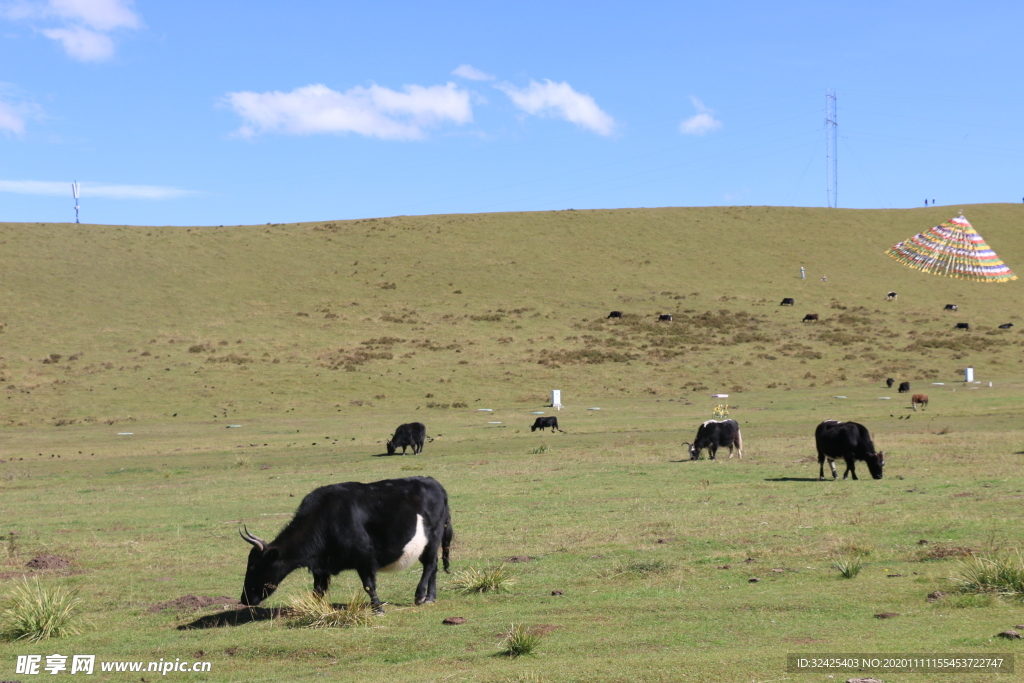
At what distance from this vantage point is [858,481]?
2264 cm

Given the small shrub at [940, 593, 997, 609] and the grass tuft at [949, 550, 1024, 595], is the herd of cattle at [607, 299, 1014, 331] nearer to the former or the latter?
the grass tuft at [949, 550, 1024, 595]

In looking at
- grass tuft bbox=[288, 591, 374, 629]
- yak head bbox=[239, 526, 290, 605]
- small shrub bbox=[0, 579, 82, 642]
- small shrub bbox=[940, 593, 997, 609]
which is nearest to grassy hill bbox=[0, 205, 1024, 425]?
small shrub bbox=[0, 579, 82, 642]

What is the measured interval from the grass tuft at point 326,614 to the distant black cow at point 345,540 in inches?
13.9

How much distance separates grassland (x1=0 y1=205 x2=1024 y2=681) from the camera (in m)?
10.4

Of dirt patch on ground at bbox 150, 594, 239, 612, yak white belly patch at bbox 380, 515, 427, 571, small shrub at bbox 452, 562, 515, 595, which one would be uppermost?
yak white belly patch at bbox 380, 515, 427, 571

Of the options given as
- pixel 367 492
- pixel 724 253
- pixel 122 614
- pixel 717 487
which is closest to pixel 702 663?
pixel 367 492

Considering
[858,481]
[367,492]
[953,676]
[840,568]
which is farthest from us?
[858,481]

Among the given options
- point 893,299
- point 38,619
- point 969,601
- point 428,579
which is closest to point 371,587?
point 428,579

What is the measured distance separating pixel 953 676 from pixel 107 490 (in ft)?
82.6

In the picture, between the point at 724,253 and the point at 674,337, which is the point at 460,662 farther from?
the point at 724,253

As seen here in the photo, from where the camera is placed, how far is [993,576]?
10.9 meters

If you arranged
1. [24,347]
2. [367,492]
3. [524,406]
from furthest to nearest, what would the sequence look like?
[24,347], [524,406], [367,492]

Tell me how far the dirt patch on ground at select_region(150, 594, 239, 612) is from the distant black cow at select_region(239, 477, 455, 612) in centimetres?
115

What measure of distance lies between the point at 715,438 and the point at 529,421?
751 inches
